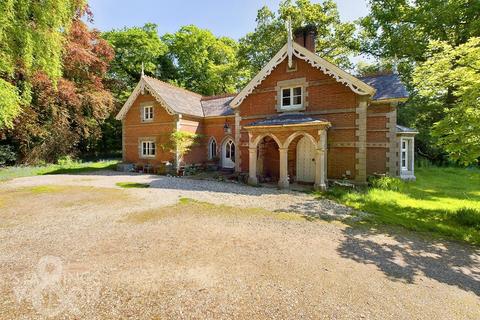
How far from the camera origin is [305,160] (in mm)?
14078

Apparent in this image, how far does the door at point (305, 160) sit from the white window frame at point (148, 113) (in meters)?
12.1

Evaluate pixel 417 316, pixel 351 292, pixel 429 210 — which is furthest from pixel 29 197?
pixel 429 210

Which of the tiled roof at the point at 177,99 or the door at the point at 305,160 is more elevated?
the tiled roof at the point at 177,99

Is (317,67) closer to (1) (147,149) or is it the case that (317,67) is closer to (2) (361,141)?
(2) (361,141)

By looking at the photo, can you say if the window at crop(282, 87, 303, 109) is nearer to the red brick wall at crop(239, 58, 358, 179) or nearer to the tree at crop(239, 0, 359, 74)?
the red brick wall at crop(239, 58, 358, 179)

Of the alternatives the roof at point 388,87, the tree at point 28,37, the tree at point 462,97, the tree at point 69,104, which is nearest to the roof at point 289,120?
the roof at point 388,87

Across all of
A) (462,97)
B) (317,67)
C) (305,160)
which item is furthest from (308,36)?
(462,97)

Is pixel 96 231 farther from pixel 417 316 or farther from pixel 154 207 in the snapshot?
pixel 417 316

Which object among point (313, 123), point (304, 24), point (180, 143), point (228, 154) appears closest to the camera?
point (313, 123)

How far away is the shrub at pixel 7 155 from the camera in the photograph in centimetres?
1973

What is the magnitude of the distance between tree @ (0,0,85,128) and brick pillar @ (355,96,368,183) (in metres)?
16.7

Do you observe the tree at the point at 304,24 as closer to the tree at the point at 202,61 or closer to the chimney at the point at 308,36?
the tree at the point at 202,61

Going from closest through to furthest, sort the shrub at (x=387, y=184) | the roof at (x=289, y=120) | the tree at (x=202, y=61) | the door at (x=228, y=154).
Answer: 1. the shrub at (x=387, y=184)
2. the roof at (x=289, y=120)
3. the door at (x=228, y=154)
4. the tree at (x=202, y=61)

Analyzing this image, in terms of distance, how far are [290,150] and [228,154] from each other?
6.63 meters
